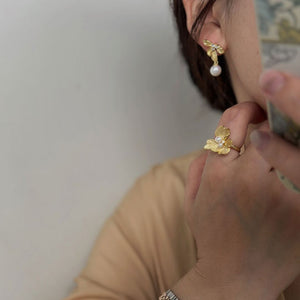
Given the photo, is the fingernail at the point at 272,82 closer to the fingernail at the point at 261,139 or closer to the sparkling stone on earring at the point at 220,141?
the fingernail at the point at 261,139

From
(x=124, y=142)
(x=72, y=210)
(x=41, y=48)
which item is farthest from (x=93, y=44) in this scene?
(x=72, y=210)

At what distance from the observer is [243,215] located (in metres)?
0.73

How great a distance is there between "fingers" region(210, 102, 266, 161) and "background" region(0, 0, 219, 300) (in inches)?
16.5

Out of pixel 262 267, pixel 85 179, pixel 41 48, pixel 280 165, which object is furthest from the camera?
pixel 85 179

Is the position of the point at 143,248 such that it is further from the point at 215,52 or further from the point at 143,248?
the point at 215,52

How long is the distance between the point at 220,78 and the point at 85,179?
0.40m

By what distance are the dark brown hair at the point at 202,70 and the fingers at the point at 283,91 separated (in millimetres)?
503

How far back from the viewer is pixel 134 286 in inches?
40.8

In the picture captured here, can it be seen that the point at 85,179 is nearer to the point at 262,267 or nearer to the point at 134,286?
the point at 134,286

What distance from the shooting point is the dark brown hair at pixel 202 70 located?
999 mm

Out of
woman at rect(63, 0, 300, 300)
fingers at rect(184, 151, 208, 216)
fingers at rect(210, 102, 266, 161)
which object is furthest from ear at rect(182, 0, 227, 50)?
fingers at rect(184, 151, 208, 216)

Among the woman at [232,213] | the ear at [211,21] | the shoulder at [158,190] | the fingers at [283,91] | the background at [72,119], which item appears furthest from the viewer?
the shoulder at [158,190]

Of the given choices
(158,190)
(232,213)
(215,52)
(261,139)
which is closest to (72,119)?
(158,190)

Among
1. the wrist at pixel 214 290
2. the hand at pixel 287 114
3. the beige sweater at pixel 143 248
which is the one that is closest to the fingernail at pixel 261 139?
Result: the hand at pixel 287 114
